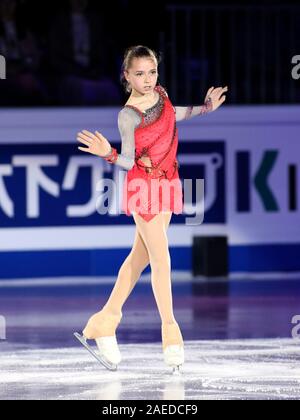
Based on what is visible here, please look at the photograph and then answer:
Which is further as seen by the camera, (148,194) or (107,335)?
(107,335)

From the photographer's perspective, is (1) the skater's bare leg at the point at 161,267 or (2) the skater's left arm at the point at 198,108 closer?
(1) the skater's bare leg at the point at 161,267

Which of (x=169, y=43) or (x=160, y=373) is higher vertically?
(x=169, y=43)

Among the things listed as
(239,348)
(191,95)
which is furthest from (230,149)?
(239,348)

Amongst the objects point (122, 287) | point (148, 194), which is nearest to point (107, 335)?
point (122, 287)

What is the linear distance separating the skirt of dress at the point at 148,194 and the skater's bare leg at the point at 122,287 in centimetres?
15

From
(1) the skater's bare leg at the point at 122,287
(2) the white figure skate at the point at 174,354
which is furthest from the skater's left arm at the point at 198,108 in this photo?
(2) the white figure skate at the point at 174,354

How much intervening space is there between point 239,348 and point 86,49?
514cm

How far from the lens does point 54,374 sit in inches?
258

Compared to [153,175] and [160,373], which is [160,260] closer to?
[153,175]

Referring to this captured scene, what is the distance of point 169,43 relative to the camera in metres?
12.0

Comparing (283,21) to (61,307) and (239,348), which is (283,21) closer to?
(61,307)

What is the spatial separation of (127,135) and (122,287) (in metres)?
0.81

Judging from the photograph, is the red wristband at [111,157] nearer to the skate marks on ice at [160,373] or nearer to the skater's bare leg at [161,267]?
the skater's bare leg at [161,267]

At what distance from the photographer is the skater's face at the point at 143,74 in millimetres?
6359
